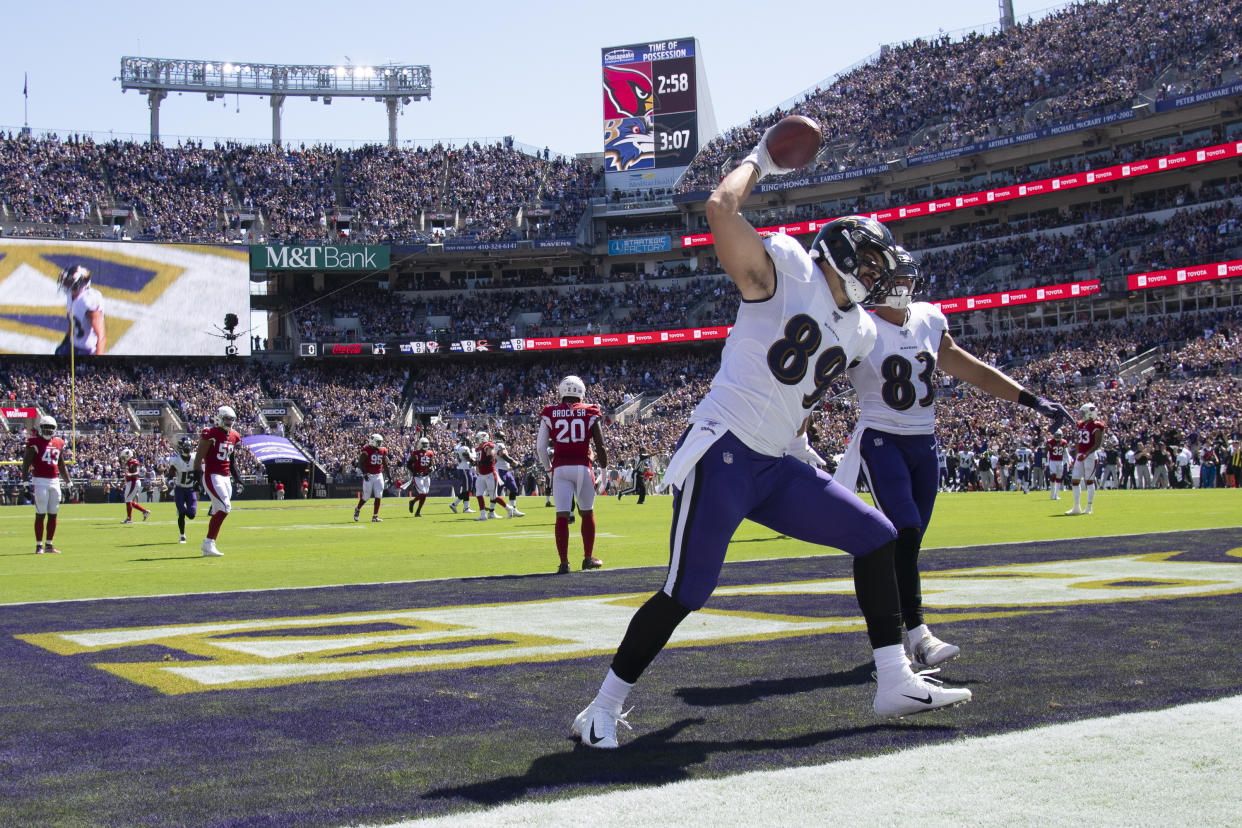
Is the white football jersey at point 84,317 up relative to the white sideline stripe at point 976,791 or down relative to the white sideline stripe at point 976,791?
up

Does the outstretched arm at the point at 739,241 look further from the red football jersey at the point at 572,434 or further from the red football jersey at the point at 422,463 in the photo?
the red football jersey at the point at 422,463

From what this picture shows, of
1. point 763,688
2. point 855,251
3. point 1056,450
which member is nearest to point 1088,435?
point 1056,450

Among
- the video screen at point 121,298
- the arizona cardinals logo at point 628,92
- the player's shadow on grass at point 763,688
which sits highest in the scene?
the arizona cardinals logo at point 628,92

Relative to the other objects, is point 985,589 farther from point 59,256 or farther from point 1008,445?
point 59,256

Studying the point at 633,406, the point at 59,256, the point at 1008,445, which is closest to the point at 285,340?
the point at 59,256

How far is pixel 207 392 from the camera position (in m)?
53.7

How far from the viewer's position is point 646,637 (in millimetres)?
4207

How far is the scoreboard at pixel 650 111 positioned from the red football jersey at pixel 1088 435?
47.6 m

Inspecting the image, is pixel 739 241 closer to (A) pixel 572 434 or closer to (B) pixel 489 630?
(B) pixel 489 630

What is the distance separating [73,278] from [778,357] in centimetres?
5350

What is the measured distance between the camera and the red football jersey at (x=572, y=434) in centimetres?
1180

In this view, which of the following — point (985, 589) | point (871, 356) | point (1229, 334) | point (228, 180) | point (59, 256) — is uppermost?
point (228, 180)

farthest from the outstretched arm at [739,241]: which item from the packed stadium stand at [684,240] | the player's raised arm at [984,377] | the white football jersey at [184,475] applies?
the packed stadium stand at [684,240]

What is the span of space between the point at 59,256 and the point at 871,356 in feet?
173
